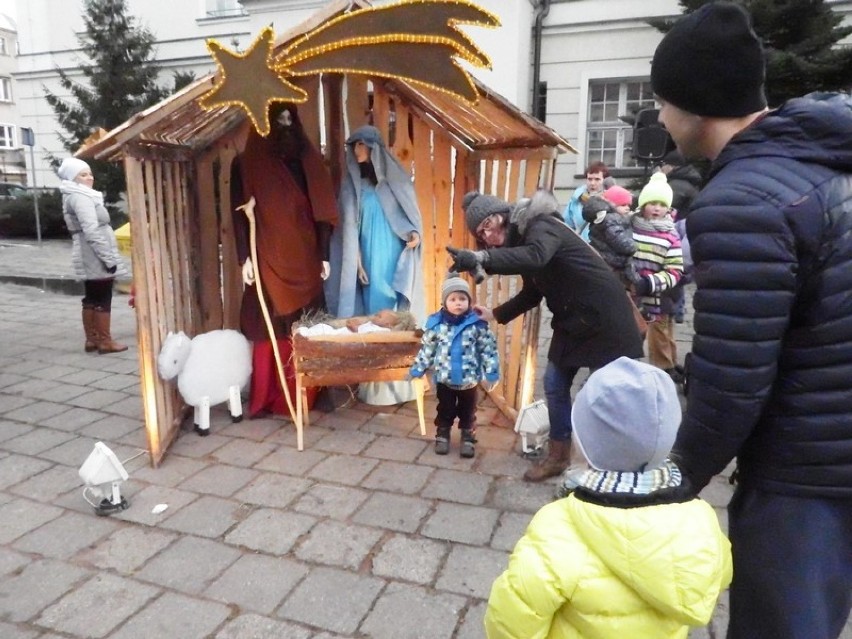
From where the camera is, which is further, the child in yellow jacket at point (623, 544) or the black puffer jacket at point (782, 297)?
the child in yellow jacket at point (623, 544)

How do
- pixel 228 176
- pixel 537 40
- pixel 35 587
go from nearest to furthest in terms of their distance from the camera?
pixel 35 587
pixel 228 176
pixel 537 40

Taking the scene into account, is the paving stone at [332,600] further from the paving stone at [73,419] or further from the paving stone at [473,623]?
the paving stone at [73,419]

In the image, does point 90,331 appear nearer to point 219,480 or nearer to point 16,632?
point 219,480

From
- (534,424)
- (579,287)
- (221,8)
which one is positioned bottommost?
(534,424)

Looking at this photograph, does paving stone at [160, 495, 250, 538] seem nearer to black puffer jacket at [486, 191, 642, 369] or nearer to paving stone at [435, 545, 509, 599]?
paving stone at [435, 545, 509, 599]

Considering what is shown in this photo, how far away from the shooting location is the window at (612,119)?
1161 centimetres

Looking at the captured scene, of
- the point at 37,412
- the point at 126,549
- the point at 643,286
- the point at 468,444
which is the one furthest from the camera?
the point at 37,412

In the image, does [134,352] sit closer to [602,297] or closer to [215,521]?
[215,521]

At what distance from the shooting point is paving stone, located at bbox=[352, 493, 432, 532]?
3.20m

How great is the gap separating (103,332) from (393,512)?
4206 millimetres

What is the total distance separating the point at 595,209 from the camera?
4531mm

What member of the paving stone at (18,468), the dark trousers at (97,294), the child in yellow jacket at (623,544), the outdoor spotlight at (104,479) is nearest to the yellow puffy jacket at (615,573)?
the child in yellow jacket at (623,544)

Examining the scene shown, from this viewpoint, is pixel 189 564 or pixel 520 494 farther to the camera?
pixel 520 494

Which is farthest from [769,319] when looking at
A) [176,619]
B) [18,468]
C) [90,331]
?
[90,331]
